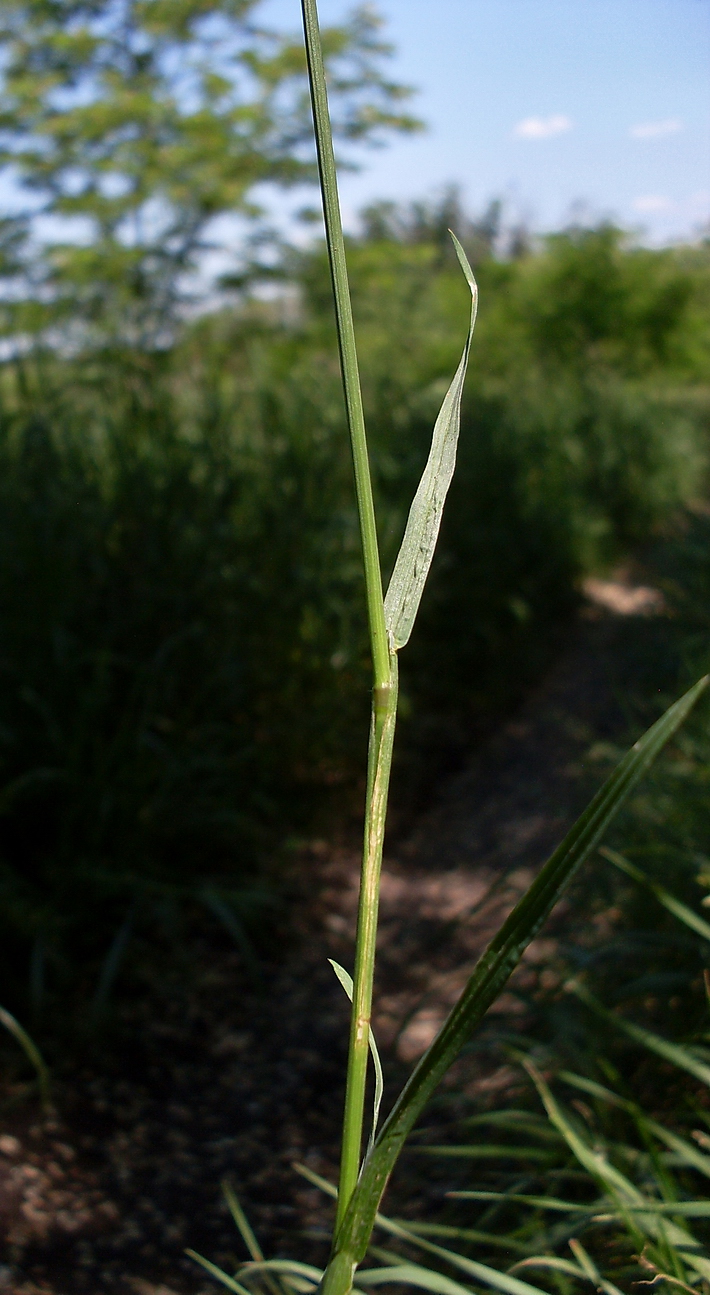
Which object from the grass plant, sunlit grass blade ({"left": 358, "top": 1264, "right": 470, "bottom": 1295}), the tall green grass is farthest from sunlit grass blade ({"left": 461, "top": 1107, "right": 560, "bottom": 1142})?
the grass plant

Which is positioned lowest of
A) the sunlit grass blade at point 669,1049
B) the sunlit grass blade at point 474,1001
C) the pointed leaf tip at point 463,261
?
the sunlit grass blade at point 669,1049

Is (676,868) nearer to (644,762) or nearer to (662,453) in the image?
(644,762)

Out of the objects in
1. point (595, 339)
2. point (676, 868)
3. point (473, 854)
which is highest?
point (595, 339)

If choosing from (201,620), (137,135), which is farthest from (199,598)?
(137,135)

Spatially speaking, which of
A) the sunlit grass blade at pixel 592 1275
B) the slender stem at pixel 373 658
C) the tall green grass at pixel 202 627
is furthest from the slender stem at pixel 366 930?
the tall green grass at pixel 202 627

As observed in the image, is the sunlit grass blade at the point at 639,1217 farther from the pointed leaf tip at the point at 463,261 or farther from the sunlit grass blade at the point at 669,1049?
the pointed leaf tip at the point at 463,261

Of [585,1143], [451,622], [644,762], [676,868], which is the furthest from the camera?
[451,622]

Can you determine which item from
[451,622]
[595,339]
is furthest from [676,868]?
[595,339]
